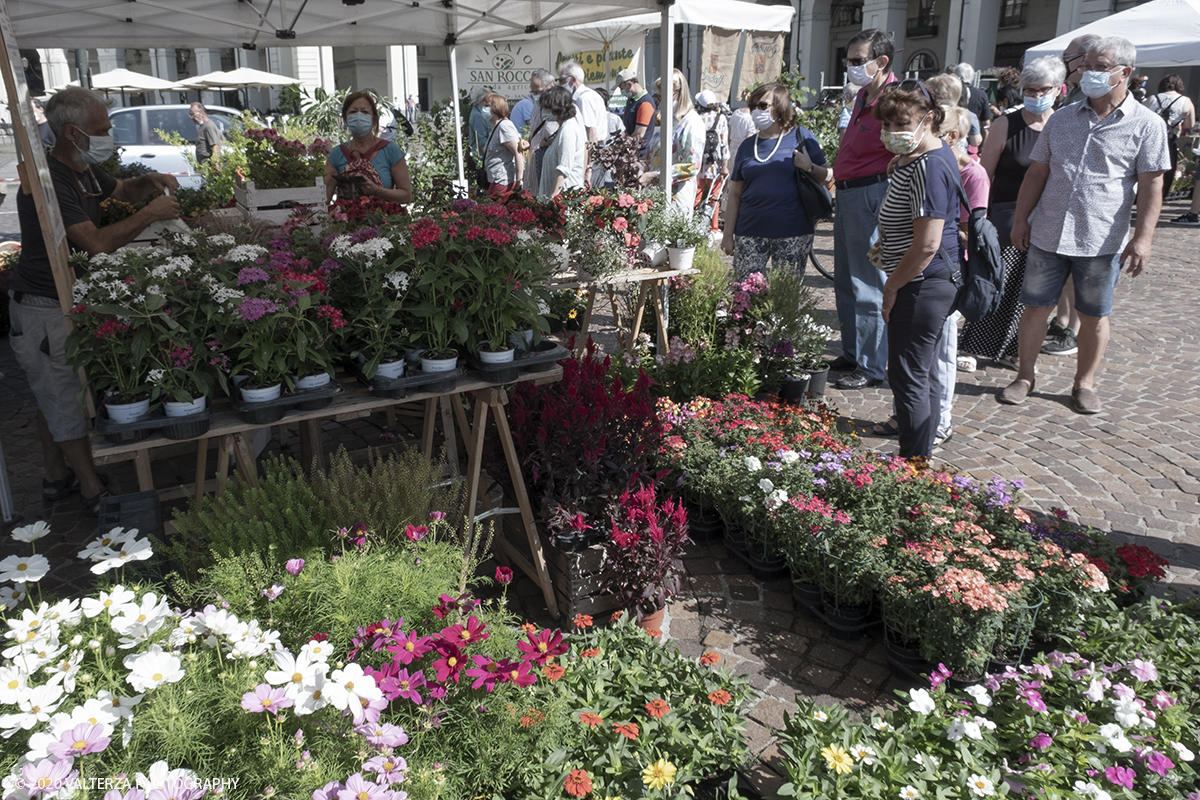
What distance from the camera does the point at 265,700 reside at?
5.28 feet

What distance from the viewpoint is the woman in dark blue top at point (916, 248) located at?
11.6ft

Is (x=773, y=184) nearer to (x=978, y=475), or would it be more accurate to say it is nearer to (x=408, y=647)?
(x=978, y=475)

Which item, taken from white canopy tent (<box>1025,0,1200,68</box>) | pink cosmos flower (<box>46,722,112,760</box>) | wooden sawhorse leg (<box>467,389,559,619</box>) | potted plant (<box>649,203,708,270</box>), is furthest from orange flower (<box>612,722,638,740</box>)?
white canopy tent (<box>1025,0,1200,68</box>)

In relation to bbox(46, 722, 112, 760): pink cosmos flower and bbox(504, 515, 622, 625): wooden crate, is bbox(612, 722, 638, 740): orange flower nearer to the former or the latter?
bbox(504, 515, 622, 625): wooden crate

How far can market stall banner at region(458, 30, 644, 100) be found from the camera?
32.5 ft

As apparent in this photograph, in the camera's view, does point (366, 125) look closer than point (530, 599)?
No

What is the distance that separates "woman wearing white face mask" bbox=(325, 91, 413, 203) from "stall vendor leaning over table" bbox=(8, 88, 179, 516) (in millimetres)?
1407

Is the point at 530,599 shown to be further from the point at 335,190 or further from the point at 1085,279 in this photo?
the point at 1085,279

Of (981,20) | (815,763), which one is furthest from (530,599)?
(981,20)

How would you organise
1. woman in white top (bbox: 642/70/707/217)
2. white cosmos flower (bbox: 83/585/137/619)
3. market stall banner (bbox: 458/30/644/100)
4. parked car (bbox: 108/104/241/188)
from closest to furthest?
1. white cosmos flower (bbox: 83/585/137/619)
2. woman in white top (bbox: 642/70/707/217)
3. market stall banner (bbox: 458/30/644/100)
4. parked car (bbox: 108/104/241/188)

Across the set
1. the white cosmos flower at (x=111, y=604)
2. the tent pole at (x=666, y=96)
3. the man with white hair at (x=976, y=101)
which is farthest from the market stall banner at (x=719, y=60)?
the white cosmos flower at (x=111, y=604)

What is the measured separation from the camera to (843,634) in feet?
10.2

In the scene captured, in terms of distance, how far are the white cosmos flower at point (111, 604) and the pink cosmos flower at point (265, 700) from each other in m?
0.43

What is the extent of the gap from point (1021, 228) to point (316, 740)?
5.07 meters
